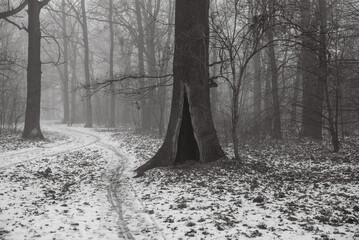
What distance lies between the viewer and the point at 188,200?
21.4 feet

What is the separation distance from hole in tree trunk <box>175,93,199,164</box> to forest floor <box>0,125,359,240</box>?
50 cm

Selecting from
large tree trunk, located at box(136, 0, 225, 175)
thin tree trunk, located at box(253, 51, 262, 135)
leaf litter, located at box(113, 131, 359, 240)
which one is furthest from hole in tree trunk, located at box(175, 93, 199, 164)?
thin tree trunk, located at box(253, 51, 262, 135)

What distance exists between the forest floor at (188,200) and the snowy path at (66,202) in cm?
2

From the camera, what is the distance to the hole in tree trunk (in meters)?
9.55

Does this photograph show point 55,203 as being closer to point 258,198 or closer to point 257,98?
point 258,198

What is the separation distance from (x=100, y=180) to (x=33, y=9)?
14.3 m

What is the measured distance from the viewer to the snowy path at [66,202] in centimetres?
522

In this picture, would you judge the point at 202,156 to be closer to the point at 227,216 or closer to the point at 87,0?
the point at 227,216

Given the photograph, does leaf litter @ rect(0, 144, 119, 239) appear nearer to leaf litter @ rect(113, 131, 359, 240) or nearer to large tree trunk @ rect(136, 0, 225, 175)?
leaf litter @ rect(113, 131, 359, 240)

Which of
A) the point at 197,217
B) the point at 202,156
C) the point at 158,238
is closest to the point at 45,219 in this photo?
the point at 158,238

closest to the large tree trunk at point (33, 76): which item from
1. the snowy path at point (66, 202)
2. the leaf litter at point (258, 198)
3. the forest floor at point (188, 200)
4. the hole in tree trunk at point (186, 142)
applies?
the snowy path at point (66, 202)

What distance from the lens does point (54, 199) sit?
7062 mm

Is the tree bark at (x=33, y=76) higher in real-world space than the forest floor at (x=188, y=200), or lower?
higher

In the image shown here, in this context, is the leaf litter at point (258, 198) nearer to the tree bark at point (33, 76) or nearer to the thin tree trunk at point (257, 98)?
the thin tree trunk at point (257, 98)
